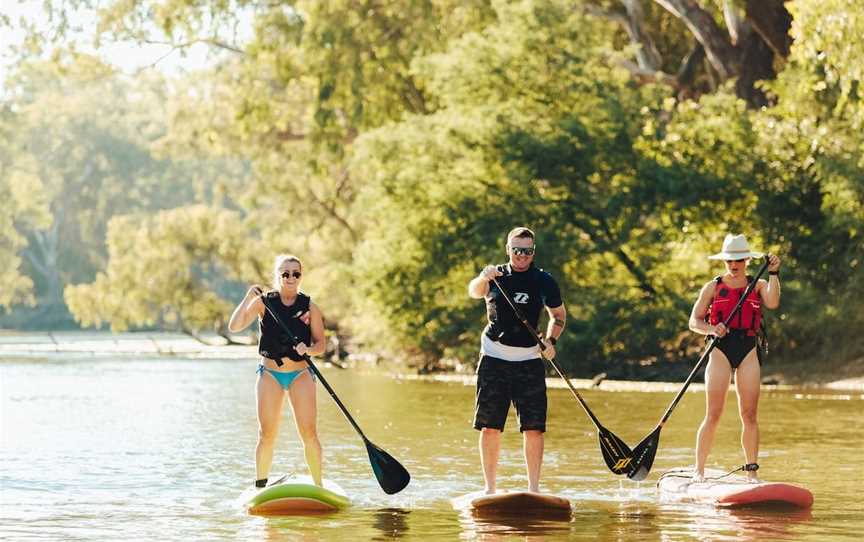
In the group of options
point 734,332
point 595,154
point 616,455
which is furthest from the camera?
point 595,154

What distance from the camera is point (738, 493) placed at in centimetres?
1322

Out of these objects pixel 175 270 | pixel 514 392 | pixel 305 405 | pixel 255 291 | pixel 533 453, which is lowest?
pixel 533 453

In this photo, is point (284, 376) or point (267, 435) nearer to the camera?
point (284, 376)

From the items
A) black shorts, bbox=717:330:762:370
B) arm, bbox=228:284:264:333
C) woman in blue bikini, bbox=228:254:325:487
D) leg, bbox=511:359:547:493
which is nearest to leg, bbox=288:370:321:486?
woman in blue bikini, bbox=228:254:325:487

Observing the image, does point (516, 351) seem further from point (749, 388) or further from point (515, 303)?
point (749, 388)

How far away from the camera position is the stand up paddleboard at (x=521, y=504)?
12.7 metres

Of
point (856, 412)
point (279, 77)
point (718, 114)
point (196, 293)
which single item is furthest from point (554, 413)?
point (196, 293)

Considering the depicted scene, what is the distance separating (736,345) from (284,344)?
3.40 m

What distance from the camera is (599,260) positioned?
36812 millimetres

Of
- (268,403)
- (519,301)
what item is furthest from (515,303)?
(268,403)

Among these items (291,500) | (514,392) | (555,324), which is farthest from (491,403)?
(291,500)

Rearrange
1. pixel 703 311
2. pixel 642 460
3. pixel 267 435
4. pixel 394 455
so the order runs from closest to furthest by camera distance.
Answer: pixel 267 435, pixel 703 311, pixel 642 460, pixel 394 455

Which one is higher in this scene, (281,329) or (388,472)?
(281,329)

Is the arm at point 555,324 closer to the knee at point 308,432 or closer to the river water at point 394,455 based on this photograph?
the river water at point 394,455
